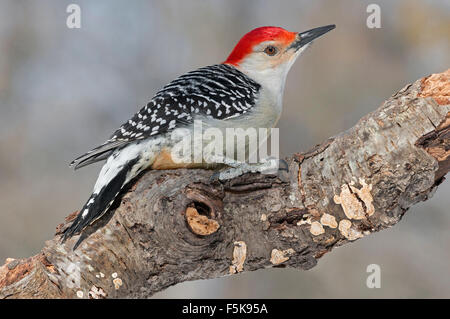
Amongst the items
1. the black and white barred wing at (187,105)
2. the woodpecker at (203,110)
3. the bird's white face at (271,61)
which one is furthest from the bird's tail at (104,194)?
the bird's white face at (271,61)

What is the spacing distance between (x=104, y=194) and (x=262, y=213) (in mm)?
892

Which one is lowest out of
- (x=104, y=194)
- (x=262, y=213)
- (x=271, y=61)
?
(x=262, y=213)

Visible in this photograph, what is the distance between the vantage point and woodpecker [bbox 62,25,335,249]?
8.71 feet

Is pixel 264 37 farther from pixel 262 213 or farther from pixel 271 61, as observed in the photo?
pixel 262 213

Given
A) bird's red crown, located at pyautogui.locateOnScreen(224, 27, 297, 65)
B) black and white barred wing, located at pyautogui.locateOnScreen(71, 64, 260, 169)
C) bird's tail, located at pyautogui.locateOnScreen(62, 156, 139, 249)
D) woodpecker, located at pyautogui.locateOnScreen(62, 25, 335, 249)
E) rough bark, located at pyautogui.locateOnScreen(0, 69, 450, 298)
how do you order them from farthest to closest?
bird's red crown, located at pyautogui.locateOnScreen(224, 27, 297, 65) < black and white barred wing, located at pyautogui.locateOnScreen(71, 64, 260, 169) < woodpecker, located at pyautogui.locateOnScreen(62, 25, 335, 249) < bird's tail, located at pyautogui.locateOnScreen(62, 156, 139, 249) < rough bark, located at pyautogui.locateOnScreen(0, 69, 450, 298)

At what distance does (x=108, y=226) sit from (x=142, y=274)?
0.32 meters

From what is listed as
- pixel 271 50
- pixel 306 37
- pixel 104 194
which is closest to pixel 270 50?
pixel 271 50

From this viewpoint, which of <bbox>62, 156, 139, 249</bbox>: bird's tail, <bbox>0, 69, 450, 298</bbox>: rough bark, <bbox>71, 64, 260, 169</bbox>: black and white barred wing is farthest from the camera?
<bbox>71, 64, 260, 169</bbox>: black and white barred wing

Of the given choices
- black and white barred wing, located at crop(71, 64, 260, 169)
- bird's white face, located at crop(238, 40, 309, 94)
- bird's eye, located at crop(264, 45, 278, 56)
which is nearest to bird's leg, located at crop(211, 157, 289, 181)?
black and white barred wing, located at crop(71, 64, 260, 169)

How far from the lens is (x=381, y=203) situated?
2289mm

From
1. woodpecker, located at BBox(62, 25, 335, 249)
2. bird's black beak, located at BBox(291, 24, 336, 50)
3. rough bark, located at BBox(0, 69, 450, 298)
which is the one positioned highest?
bird's black beak, located at BBox(291, 24, 336, 50)

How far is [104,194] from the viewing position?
2535 mm

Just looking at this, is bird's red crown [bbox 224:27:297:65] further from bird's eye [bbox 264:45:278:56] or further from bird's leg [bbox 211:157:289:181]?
bird's leg [bbox 211:157:289:181]

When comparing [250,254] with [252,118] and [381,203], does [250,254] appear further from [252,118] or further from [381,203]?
[252,118]
